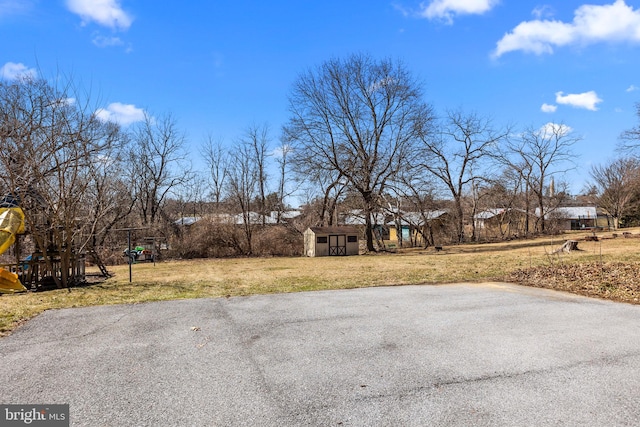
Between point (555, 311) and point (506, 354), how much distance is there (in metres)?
2.71

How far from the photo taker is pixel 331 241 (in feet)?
89.0

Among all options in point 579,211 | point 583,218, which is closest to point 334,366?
point 583,218

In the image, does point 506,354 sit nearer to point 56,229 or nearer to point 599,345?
point 599,345

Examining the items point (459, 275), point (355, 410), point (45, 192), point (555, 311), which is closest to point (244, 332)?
point (355, 410)

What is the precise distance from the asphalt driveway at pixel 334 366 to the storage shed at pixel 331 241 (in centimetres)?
1997

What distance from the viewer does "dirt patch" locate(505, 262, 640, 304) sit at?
767 centimetres

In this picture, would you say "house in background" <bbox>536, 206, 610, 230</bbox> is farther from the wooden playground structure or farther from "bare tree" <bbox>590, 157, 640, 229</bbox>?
the wooden playground structure

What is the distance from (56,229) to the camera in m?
10.9

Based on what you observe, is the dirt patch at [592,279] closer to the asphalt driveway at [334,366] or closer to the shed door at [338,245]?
the asphalt driveway at [334,366]

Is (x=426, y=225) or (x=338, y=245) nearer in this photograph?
(x=338, y=245)

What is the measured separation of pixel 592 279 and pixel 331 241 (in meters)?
19.0

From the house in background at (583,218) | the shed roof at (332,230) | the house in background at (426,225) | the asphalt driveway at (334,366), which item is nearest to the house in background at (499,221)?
the house in background at (426,225)

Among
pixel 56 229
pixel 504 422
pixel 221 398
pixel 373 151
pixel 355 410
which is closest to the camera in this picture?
pixel 504 422

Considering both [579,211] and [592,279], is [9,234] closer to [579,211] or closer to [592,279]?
[592,279]
